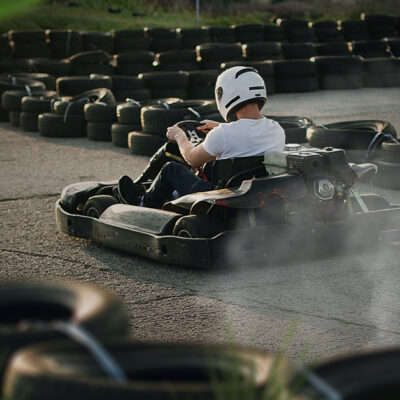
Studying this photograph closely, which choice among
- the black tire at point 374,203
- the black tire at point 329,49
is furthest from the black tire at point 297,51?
the black tire at point 374,203

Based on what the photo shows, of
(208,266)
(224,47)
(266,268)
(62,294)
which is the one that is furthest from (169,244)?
(224,47)

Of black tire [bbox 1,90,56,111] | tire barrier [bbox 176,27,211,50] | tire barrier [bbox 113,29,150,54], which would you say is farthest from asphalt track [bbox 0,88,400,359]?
tire barrier [bbox 176,27,211,50]

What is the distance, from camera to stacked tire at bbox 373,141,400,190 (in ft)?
24.7

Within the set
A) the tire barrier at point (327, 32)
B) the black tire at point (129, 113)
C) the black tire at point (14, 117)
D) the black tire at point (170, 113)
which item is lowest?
the black tire at point (14, 117)

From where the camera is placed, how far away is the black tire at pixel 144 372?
5.11 ft

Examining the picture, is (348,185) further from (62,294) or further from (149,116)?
(149,116)

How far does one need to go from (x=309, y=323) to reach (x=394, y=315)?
1.39 feet

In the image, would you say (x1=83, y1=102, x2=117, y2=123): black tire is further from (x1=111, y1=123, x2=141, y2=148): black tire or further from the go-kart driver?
the go-kart driver

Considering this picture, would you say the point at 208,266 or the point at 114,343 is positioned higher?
the point at 114,343

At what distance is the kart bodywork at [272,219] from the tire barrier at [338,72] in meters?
10.9

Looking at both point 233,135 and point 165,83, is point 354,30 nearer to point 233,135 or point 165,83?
point 165,83

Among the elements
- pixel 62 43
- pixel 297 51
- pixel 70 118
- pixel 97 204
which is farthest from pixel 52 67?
pixel 97 204

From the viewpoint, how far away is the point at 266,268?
198 inches

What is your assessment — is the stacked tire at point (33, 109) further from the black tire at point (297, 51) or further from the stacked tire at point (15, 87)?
the black tire at point (297, 51)
